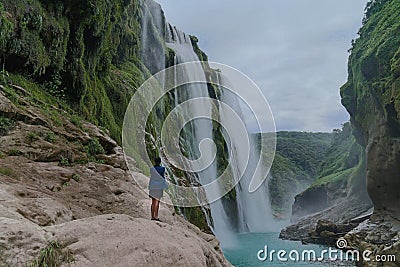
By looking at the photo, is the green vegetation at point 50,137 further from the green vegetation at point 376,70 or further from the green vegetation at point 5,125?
the green vegetation at point 376,70

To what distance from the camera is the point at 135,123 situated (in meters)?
15.2

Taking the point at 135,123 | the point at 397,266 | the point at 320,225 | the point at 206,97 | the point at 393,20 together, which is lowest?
the point at 397,266

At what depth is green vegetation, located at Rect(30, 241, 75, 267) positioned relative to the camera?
3.18 m

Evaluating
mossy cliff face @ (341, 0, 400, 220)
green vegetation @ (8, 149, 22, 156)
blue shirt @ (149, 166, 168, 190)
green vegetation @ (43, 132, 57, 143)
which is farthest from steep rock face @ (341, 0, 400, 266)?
green vegetation @ (8, 149, 22, 156)

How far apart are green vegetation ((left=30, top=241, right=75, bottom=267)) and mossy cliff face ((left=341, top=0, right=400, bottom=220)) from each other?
66.6 ft

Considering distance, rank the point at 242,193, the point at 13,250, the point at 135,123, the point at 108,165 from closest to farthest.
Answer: the point at 13,250 → the point at 108,165 → the point at 135,123 → the point at 242,193

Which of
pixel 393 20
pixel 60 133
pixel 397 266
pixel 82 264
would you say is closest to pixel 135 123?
pixel 60 133

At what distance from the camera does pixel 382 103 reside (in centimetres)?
2184

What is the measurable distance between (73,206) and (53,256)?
1.73 meters

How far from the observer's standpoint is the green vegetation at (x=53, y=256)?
3.18 metres

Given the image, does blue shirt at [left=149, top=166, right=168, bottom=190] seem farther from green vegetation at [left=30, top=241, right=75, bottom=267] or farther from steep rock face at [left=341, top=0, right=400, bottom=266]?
steep rock face at [left=341, top=0, right=400, bottom=266]

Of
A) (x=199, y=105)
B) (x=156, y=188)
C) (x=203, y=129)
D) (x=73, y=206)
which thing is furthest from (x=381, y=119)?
(x=73, y=206)

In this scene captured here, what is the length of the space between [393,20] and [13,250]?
28067 mm

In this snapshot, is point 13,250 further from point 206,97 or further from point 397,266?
point 206,97
